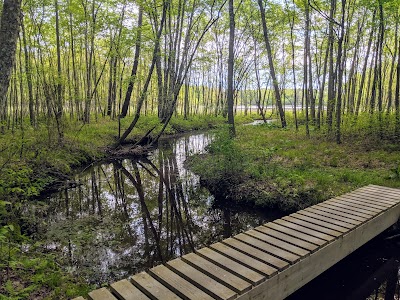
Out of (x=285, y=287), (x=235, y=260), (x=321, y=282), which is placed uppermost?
(x=235, y=260)

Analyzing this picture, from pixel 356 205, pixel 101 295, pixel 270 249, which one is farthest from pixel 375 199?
pixel 101 295

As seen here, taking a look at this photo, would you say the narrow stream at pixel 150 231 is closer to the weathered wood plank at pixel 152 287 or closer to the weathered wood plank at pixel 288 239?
the weathered wood plank at pixel 288 239

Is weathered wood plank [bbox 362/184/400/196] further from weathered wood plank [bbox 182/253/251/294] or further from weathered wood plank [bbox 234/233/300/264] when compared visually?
weathered wood plank [bbox 182/253/251/294]

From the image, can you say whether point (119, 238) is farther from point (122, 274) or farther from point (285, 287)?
point (285, 287)

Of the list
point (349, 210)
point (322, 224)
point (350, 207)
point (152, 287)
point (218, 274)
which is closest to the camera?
point (152, 287)

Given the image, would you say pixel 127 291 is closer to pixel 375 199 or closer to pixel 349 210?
pixel 349 210

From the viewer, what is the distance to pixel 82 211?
668 centimetres

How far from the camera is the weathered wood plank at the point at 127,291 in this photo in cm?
260

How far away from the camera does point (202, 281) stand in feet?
9.31

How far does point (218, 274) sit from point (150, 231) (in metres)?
3.07

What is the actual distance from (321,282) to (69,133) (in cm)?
1084

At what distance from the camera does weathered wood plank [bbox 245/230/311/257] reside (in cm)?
342

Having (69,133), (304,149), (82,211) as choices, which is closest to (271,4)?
(304,149)

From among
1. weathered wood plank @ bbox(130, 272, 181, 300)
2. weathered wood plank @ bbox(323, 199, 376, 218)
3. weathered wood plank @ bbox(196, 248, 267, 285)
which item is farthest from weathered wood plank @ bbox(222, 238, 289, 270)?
weathered wood plank @ bbox(323, 199, 376, 218)
